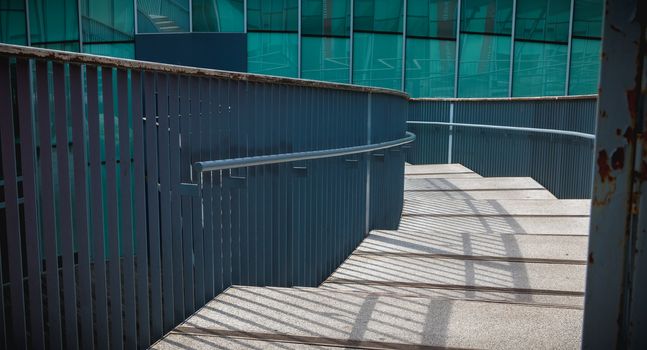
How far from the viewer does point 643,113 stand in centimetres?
162

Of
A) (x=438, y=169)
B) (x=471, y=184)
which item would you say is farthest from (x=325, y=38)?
(x=471, y=184)

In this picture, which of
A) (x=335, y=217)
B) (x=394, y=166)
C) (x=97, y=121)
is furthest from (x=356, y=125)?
(x=97, y=121)

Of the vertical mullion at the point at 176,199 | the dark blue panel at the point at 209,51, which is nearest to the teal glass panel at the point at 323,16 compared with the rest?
the dark blue panel at the point at 209,51

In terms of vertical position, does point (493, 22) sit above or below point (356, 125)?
above

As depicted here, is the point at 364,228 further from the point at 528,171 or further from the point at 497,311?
the point at 528,171

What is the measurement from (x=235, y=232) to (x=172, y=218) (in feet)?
2.09

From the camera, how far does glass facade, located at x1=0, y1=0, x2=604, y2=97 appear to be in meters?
17.7

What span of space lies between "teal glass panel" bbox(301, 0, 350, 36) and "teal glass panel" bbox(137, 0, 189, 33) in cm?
358

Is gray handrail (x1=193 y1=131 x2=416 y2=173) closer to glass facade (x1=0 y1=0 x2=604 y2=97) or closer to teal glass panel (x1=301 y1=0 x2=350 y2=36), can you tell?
glass facade (x1=0 y1=0 x2=604 y2=97)

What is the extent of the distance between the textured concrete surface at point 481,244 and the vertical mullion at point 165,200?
9.81 ft

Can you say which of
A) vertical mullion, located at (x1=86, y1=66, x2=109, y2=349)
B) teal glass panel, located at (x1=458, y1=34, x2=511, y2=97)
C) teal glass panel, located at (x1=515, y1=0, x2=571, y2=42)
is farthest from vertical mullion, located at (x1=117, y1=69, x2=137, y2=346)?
teal glass panel, located at (x1=515, y1=0, x2=571, y2=42)

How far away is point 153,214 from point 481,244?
3.74 m

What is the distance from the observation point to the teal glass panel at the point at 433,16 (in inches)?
717

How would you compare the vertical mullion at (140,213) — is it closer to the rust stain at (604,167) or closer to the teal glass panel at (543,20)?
the rust stain at (604,167)
